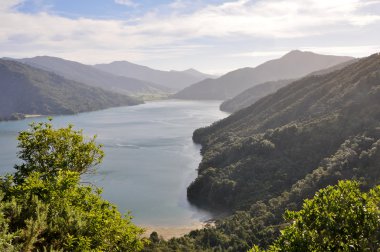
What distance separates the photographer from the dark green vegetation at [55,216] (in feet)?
57.5

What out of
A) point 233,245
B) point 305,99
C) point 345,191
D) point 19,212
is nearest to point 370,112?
point 305,99

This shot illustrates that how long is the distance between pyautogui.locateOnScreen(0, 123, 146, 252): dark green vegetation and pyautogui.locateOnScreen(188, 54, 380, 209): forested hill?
6238 centimetres

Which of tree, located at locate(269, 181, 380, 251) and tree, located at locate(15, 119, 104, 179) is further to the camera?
tree, located at locate(15, 119, 104, 179)

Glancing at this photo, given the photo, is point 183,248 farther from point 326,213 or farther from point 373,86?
point 373,86

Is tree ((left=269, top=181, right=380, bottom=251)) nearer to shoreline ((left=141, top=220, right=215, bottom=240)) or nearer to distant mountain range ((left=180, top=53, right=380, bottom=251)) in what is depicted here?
distant mountain range ((left=180, top=53, right=380, bottom=251))

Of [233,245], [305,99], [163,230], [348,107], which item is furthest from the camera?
[305,99]

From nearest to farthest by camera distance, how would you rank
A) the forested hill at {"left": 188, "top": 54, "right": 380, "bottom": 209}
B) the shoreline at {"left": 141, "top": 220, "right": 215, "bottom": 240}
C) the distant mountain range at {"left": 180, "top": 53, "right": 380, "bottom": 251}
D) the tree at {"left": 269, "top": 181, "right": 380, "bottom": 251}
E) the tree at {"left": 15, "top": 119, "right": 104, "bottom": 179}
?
the tree at {"left": 269, "top": 181, "right": 380, "bottom": 251}, the tree at {"left": 15, "top": 119, "right": 104, "bottom": 179}, the distant mountain range at {"left": 180, "top": 53, "right": 380, "bottom": 251}, the shoreline at {"left": 141, "top": 220, "right": 215, "bottom": 240}, the forested hill at {"left": 188, "top": 54, "right": 380, "bottom": 209}

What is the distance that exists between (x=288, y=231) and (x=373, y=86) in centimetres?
10383

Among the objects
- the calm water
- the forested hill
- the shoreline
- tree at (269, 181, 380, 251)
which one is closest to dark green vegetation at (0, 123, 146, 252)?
tree at (269, 181, 380, 251)

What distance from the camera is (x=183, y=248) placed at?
57656mm

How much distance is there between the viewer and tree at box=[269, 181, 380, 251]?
1514cm

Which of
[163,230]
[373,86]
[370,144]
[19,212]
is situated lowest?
[163,230]

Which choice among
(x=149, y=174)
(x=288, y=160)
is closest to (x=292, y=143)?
(x=288, y=160)

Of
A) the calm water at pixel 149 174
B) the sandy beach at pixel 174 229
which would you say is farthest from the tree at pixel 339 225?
the calm water at pixel 149 174
